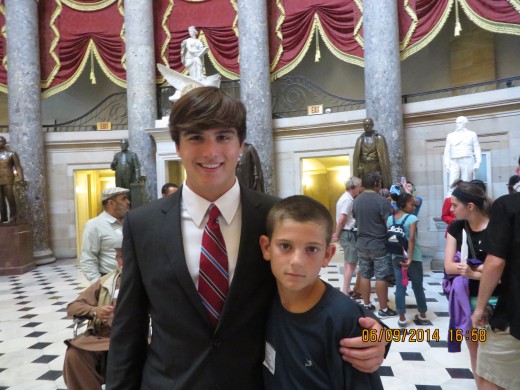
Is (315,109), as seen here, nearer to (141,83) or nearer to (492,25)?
(492,25)

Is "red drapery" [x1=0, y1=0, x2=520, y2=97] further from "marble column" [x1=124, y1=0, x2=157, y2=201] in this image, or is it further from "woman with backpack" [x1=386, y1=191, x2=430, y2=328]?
"woman with backpack" [x1=386, y1=191, x2=430, y2=328]

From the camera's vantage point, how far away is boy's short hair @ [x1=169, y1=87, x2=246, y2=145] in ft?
3.70

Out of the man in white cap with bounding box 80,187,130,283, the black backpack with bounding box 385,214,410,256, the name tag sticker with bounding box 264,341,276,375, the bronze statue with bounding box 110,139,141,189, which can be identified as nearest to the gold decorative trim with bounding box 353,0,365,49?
the bronze statue with bounding box 110,139,141,189

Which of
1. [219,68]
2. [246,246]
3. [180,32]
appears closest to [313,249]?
[246,246]

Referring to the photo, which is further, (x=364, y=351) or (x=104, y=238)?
(x=104, y=238)

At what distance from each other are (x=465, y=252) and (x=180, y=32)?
35.2 ft

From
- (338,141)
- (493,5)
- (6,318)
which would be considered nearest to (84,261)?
(6,318)

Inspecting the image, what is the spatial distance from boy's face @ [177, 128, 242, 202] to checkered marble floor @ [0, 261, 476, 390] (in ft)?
8.81

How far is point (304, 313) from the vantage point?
1.22 meters

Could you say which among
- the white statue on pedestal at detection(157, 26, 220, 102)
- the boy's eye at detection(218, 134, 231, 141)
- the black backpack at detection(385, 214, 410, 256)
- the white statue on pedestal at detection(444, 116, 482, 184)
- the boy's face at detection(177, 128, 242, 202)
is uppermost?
the white statue on pedestal at detection(157, 26, 220, 102)

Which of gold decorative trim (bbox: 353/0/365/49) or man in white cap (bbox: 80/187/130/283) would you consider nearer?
man in white cap (bbox: 80/187/130/283)

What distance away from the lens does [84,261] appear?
302 centimetres

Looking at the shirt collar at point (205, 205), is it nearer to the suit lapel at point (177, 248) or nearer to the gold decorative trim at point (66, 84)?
the suit lapel at point (177, 248)

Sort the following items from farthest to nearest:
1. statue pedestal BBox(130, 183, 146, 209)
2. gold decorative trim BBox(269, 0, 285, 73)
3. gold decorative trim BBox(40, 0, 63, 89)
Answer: gold decorative trim BBox(40, 0, 63, 89), gold decorative trim BBox(269, 0, 285, 73), statue pedestal BBox(130, 183, 146, 209)
